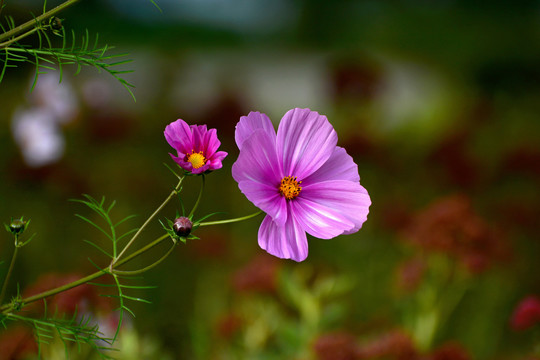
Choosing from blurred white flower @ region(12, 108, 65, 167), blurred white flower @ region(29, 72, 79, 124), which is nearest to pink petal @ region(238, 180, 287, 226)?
blurred white flower @ region(12, 108, 65, 167)

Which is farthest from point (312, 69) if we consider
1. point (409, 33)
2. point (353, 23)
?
point (353, 23)

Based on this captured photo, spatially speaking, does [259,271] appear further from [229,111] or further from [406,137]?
[406,137]

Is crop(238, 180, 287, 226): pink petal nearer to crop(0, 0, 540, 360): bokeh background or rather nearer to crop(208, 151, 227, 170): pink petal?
crop(208, 151, 227, 170): pink petal

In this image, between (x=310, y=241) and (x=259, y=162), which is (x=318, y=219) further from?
(x=310, y=241)

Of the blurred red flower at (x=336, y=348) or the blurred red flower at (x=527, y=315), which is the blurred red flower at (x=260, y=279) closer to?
the blurred red flower at (x=336, y=348)

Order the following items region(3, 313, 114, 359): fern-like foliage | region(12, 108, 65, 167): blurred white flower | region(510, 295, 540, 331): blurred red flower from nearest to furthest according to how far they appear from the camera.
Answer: region(3, 313, 114, 359): fern-like foliage, region(510, 295, 540, 331): blurred red flower, region(12, 108, 65, 167): blurred white flower

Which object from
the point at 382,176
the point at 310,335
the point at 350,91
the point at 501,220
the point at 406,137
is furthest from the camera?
the point at 406,137
